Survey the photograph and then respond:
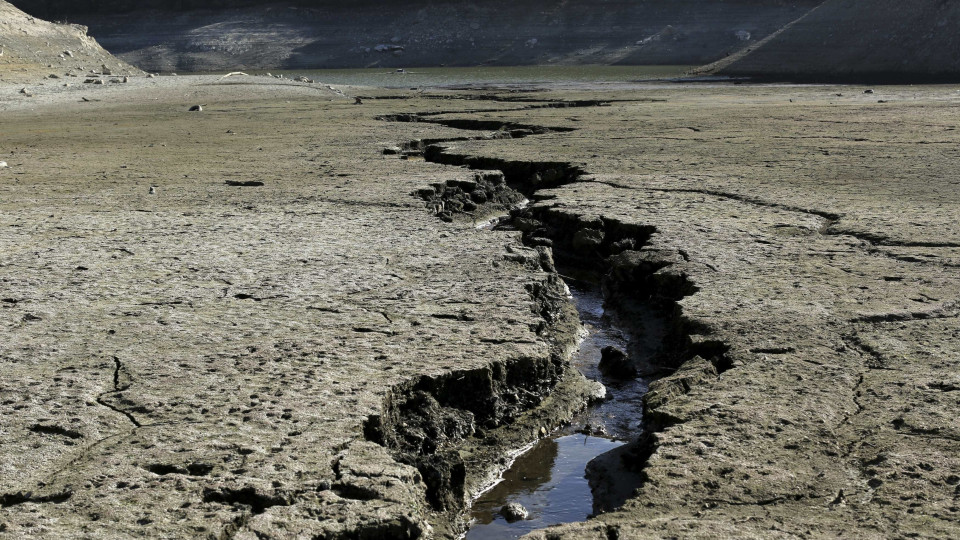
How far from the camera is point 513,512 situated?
2.29 m

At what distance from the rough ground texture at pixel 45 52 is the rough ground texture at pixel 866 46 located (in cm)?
1602

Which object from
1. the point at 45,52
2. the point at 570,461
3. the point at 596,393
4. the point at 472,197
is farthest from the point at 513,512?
the point at 45,52

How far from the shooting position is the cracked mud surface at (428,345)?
200cm

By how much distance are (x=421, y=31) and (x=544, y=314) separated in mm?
41203

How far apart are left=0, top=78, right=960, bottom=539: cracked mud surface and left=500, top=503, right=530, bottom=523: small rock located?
112 millimetres

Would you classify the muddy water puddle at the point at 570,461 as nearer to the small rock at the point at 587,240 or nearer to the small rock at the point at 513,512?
the small rock at the point at 513,512

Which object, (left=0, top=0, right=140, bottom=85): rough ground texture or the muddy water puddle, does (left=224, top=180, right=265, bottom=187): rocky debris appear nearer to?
the muddy water puddle

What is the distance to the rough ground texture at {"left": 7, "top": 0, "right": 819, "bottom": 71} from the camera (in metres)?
38.0

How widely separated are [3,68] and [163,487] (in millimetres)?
19457

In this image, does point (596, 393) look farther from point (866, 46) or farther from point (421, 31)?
point (421, 31)

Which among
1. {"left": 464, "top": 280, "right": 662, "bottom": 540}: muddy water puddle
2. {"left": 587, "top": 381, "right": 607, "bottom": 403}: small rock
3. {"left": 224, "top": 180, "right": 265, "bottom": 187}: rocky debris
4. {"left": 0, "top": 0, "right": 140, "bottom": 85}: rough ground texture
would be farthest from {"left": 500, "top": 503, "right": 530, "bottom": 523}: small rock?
{"left": 0, "top": 0, "right": 140, "bottom": 85}: rough ground texture

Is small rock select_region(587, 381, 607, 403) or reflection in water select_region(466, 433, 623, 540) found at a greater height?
small rock select_region(587, 381, 607, 403)

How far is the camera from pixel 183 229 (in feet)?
15.2

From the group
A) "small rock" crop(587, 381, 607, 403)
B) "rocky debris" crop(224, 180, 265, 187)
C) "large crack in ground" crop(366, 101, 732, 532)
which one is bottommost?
"small rock" crop(587, 381, 607, 403)
